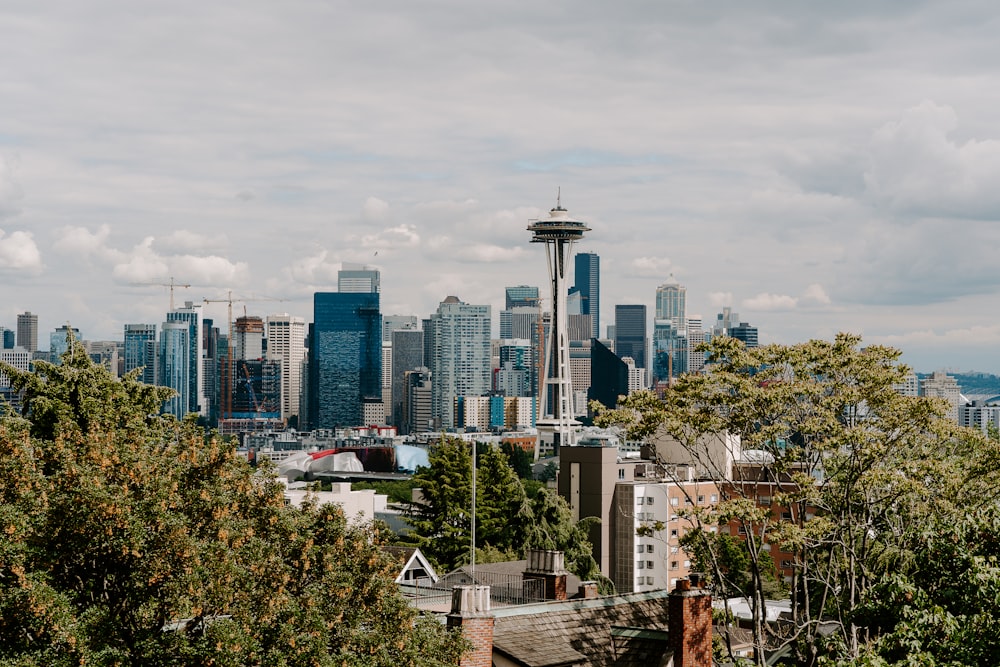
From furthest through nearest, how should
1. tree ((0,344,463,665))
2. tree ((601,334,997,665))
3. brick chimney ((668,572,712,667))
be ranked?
tree ((601,334,997,665)) < brick chimney ((668,572,712,667)) < tree ((0,344,463,665))

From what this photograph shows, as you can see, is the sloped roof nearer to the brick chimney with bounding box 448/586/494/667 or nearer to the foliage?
the brick chimney with bounding box 448/586/494/667

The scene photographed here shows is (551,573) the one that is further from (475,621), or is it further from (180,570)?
(180,570)

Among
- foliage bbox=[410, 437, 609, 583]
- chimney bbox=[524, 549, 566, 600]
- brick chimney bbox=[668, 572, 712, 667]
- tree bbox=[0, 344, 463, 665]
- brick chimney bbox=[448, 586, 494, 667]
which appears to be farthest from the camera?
foliage bbox=[410, 437, 609, 583]

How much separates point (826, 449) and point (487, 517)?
43988mm

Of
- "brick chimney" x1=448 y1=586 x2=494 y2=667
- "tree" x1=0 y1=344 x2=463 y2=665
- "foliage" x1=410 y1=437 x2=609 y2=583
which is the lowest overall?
"foliage" x1=410 y1=437 x2=609 y2=583

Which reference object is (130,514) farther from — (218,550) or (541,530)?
(541,530)

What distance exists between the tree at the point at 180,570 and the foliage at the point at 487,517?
46.6 metres

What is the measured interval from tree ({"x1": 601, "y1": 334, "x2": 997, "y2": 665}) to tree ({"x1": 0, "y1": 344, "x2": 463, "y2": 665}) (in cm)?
1444

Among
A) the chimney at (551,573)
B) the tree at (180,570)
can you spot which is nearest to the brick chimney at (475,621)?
the tree at (180,570)

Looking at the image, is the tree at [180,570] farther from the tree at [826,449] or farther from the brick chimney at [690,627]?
the tree at [826,449]

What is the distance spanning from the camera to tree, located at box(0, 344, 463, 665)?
53.7 ft

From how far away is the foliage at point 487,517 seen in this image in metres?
69.6

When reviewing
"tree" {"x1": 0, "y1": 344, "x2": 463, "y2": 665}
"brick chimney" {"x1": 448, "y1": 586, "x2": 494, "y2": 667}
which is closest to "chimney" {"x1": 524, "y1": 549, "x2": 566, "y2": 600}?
"brick chimney" {"x1": 448, "y1": 586, "x2": 494, "y2": 667}

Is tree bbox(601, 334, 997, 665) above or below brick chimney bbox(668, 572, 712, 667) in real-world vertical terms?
above
